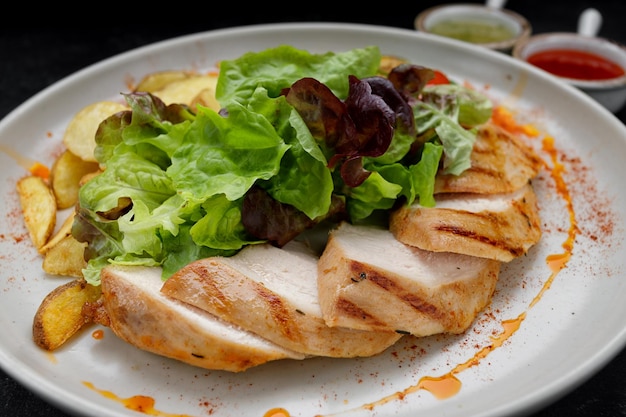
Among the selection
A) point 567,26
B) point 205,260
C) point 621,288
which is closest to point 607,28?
point 567,26

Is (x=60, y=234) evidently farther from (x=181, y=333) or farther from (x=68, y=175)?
(x=181, y=333)

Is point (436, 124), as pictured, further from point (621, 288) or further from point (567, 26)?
point (567, 26)

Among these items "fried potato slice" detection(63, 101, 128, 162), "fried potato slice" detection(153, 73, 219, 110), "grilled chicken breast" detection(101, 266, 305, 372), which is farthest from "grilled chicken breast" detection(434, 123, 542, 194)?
"fried potato slice" detection(63, 101, 128, 162)

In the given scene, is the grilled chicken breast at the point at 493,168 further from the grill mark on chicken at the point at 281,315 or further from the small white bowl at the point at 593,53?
the small white bowl at the point at 593,53

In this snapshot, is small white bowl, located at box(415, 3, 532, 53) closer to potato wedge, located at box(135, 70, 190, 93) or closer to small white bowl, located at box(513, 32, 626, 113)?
small white bowl, located at box(513, 32, 626, 113)

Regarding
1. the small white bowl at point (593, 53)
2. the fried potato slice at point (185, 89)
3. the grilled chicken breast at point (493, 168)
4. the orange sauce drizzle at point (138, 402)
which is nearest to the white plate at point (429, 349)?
the orange sauce drizzle at point (138, 402)

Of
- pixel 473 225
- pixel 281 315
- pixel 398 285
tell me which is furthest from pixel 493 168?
pixel 281 315
